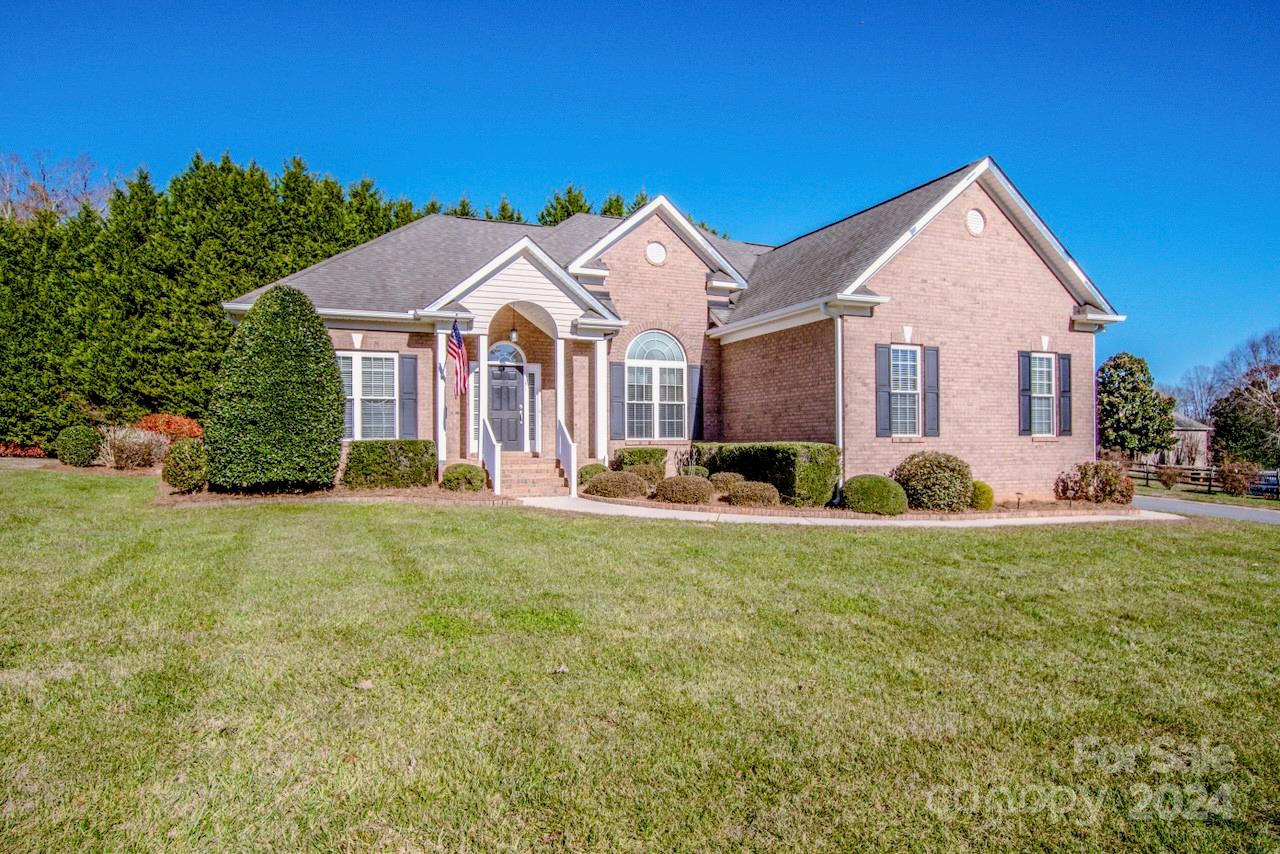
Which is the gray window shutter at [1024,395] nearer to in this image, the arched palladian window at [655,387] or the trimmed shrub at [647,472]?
the arched palladian window at [655,387]

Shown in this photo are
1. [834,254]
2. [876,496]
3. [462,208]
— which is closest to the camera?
[876,496]

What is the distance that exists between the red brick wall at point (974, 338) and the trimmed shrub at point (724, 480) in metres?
2.25

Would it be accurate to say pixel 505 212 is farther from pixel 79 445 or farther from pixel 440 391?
pixel 79 445

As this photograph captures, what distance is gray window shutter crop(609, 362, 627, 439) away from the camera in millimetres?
18078

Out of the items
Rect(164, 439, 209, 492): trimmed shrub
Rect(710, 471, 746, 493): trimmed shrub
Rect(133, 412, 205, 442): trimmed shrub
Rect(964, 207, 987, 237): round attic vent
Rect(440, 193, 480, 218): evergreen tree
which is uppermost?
Rect(440, 193, 480, 218): evergreen tree

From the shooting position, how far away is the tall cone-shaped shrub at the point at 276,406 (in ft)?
44.3

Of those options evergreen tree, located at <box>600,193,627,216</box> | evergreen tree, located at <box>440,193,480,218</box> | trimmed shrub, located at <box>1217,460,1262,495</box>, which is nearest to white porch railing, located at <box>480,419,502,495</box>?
evergreen tree, located at <box>440,193,480,218</box>

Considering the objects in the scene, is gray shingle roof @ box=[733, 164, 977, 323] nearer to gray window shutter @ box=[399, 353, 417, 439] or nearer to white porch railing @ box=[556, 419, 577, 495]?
white porch railing @ box=[556, 419, 577, 495]

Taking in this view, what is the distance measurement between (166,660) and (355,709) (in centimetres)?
168

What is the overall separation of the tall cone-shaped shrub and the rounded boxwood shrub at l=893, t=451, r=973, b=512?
11072mm

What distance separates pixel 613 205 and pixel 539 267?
17.9 metres

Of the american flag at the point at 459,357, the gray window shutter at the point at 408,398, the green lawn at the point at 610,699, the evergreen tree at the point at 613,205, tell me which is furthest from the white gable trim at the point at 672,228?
the evergreen tree at the point at 613,205

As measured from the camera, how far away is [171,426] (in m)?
20.1

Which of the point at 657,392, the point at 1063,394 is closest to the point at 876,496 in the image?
the point at 657,392
